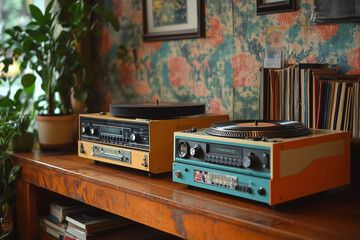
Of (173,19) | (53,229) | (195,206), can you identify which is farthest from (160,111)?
(53,229)

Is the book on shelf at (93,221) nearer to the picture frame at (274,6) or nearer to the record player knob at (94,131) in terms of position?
the record player knob at (94,131)

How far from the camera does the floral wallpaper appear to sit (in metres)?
1.73

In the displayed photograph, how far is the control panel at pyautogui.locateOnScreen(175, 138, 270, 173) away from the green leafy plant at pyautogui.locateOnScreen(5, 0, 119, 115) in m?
1.15

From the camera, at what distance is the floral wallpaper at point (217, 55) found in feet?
5.68

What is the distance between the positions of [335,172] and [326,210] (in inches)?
6.3

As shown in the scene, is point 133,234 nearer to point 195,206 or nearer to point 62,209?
point 62,209

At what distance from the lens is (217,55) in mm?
2117

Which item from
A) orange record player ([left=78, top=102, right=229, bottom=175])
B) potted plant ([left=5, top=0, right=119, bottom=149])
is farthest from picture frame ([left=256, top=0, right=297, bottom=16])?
potted plant ([left=5, top=0, right=119, bottom=149])

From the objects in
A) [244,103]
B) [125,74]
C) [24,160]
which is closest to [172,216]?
[244,103]

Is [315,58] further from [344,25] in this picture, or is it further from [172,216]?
[172,216]

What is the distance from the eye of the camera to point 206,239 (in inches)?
51.6

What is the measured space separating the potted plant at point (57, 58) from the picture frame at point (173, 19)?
199 mm

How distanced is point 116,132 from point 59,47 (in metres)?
0.85

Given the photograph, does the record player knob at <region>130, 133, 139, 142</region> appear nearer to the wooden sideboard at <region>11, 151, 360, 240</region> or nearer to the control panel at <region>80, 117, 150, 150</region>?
the control panel at <region>80, 117, 150, 150</region>
